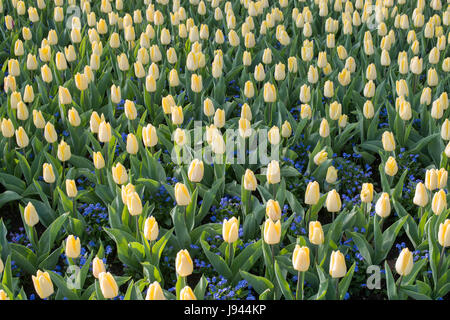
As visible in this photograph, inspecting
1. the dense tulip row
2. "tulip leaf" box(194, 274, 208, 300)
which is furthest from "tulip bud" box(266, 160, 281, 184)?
"tulip leaf" box(194, 274, 208, 300)

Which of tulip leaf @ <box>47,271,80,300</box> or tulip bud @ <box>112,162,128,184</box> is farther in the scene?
tulip bud @ <box>112,162,128,184</box>

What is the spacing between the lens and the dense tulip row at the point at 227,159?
3086 millimetres

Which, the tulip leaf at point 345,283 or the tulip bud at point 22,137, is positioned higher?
the tulip bud at point 22,137

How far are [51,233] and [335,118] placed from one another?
1.84 m

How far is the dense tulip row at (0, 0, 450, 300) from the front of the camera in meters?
3.09

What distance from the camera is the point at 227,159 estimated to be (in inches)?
154

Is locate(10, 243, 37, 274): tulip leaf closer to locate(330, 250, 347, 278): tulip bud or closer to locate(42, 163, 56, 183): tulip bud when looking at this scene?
locate(42, 163, 56, 183): tulip bud

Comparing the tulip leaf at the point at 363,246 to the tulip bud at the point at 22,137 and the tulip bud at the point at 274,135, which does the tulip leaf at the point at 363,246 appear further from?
the tulip bud at the point at 22,137

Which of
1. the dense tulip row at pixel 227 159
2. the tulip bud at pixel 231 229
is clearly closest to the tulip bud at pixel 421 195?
the dense tulip row at pixel 227 159

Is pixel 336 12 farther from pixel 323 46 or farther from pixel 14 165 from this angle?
pixel 14 165

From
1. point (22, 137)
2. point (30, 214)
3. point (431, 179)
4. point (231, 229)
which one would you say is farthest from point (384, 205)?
point (22, 137)

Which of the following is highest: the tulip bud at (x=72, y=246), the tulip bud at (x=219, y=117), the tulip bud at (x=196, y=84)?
the tulip bud at (x=196, y=84)

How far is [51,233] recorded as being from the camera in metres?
3.35

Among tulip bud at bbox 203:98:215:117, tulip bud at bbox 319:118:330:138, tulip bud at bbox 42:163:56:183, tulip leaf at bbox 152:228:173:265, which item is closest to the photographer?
tulip leaf at bbox 152:228:173:265
